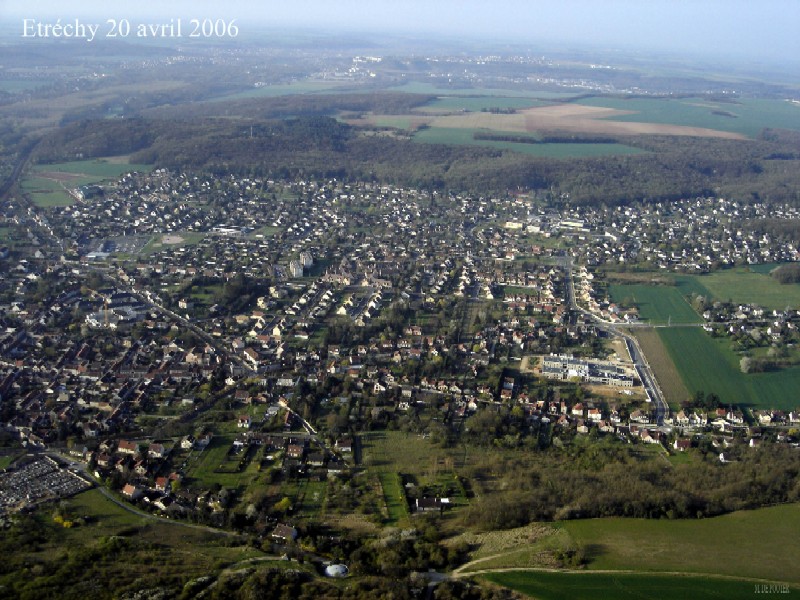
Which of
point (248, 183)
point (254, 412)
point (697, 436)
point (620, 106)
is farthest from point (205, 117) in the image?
point (697, 436)

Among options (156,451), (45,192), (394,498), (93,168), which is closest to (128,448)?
(156,451)

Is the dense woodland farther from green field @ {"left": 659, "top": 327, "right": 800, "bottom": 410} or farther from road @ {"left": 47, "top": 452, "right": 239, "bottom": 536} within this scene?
road @ {"left": 47, "top": 452, "right": 239, "bottom": 536}

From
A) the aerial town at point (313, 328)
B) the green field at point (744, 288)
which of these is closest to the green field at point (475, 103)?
the aerial town at point (313, 328)

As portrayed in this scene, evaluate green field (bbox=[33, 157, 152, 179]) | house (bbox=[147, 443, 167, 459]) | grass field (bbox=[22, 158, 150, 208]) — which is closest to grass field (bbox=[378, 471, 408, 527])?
house (bbox=[147, 443, 167, 459])

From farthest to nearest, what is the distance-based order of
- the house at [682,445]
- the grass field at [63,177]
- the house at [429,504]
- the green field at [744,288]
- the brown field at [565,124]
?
1. the brown field at [565,124]
2. the grass field at [63,177]
3. the green field at [744,288]
4. the house at [682,445]
5. the house at [429,504]

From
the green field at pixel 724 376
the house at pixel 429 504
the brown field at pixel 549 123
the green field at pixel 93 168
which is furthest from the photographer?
the brown field at pixel 549 123

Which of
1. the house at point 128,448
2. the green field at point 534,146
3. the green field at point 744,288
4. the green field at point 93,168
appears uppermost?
the green field at point 534,146

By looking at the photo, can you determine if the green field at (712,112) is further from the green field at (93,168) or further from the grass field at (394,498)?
the grass field at (394,498)

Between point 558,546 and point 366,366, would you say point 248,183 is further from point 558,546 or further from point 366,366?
point 558,546
